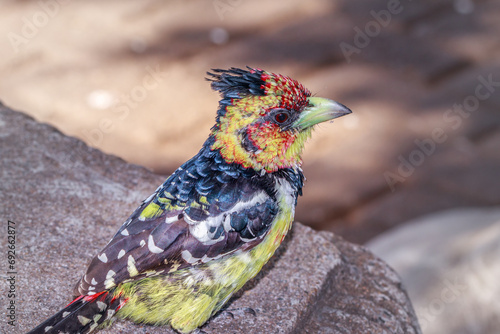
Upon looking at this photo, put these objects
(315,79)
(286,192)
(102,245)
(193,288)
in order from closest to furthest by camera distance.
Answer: (193,288), (286,192), (102,245), (315,79)

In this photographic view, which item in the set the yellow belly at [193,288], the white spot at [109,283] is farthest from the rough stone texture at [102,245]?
the white spot at [109,283]

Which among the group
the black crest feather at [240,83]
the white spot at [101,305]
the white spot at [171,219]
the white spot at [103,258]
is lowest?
the white spot at [101,305]

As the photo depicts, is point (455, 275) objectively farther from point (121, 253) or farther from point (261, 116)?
point (121, 253)

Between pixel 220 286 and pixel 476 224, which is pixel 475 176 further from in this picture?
pixel 220 286

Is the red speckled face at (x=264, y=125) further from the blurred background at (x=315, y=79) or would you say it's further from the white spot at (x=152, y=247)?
Answer: the blurred background at (x=315, y=79)

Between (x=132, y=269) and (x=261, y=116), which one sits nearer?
(x=132, y=269)

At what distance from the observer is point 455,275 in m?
4.03

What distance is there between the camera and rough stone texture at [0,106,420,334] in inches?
111

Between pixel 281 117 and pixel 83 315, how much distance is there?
105 centimetres

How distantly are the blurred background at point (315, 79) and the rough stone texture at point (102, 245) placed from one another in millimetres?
1481

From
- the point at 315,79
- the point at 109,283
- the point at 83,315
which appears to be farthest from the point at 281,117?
the point at 315,79

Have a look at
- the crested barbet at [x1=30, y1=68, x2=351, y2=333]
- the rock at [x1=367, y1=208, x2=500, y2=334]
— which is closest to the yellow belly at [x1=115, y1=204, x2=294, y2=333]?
the crested barbet at [x1=30, y1=68, x2=351, y2=333]

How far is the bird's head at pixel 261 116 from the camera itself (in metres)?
2.53

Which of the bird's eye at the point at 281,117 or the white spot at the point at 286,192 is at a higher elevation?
the bird's eye at the point at 281,117
